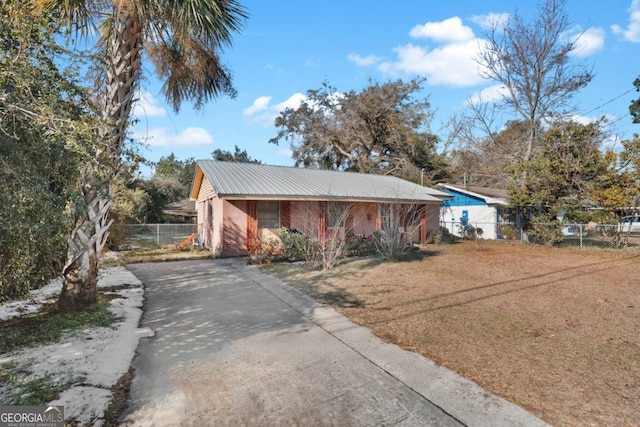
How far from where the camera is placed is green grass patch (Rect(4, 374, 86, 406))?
2.70 metres

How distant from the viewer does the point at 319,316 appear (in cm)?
540

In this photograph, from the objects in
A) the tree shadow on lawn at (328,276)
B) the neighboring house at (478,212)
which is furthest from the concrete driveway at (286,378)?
the neighboring house at (478,212)

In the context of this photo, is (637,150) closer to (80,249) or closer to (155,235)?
(80,249)

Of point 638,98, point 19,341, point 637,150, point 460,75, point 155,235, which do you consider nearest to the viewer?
point 19,341

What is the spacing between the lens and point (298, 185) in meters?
13.8

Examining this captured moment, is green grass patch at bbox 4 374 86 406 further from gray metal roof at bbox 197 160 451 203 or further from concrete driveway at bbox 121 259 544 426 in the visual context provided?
gray metal roof at bbox 197 160 451 203

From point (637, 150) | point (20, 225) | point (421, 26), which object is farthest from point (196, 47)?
point (637, 150)

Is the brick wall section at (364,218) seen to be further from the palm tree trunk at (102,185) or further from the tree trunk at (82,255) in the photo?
the tree trunk at (82,255)

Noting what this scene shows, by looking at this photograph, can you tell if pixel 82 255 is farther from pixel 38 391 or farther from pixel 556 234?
pixel 556 234

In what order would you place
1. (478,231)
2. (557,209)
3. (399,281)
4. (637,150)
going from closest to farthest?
(399,281) → (637,150) → (557,209) → (478,231)

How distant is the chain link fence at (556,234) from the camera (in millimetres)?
13617

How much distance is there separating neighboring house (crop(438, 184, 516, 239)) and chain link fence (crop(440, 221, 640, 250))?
2.0 inches

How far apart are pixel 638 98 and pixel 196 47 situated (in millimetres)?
29408

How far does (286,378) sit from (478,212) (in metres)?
19.4
